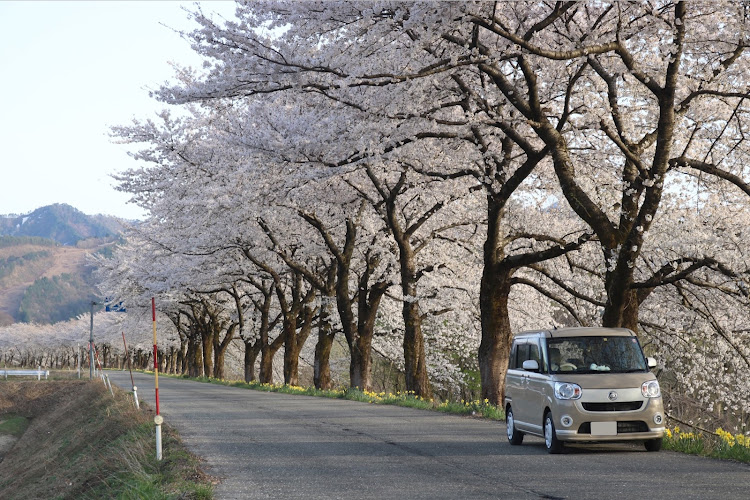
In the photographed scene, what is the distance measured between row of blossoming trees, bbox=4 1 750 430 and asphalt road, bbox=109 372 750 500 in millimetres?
3913

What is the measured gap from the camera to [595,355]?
11781mm

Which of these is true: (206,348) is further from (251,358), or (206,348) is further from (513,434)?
(513,434)

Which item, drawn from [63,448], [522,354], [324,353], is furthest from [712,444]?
[324,353]

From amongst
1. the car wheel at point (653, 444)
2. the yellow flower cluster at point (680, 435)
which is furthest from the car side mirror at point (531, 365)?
the yellow flower cluster at point (680, 435)

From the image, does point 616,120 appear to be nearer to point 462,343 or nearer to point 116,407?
point 116,407

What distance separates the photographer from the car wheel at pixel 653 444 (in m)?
11.2

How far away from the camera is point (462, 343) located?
43.8 metres

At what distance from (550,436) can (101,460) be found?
7734 millimetres

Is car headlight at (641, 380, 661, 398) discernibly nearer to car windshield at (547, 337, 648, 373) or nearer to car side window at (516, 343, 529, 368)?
car windshield at (547, 337, 648, 373)

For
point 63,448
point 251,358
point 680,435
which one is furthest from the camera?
point 251,358

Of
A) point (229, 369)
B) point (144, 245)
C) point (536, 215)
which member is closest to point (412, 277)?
point (536, 215)

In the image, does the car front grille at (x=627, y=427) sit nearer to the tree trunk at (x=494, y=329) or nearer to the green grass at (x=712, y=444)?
the green grass at (x=712, y=444)

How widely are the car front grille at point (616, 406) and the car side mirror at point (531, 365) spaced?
1007 millimetres

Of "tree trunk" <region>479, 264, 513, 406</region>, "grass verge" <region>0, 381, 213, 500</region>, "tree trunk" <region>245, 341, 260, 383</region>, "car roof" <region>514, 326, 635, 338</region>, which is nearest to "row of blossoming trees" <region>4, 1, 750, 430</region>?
"tree trunk" <region>479, 264, 513, 406</region>
